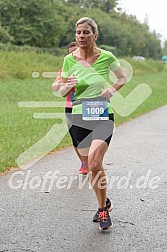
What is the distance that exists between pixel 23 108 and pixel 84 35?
1290 cm

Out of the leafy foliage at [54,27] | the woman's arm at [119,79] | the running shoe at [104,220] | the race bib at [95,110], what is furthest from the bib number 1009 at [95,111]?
the leafy foliage at [54,27]

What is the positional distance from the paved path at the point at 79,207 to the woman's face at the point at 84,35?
1848mm

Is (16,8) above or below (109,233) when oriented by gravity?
below

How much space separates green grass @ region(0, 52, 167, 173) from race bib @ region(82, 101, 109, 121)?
332 cm

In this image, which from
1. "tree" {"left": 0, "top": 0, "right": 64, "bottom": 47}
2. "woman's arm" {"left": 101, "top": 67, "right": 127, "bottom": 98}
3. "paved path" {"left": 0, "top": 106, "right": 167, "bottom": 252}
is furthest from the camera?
"tree" {"left": 0, "top": 0, "right": 64, "bottom": 47}

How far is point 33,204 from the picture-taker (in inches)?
244

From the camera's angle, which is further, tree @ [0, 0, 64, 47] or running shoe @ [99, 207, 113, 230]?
tree @ [0, 0, 64, 47]

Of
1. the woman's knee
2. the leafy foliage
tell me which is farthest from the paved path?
the leafy foliage

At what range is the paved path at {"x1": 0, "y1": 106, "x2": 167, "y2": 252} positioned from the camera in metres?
4.80

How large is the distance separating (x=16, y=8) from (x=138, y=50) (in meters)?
41.6

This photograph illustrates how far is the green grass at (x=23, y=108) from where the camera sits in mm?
10625

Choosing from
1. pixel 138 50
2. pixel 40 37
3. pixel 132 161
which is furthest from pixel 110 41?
pixel 132 161

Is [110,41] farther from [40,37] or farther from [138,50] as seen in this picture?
[40,37]

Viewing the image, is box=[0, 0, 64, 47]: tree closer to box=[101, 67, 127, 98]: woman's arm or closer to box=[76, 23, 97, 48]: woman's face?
box=[101, 67, 127, 98]: woman's arm
